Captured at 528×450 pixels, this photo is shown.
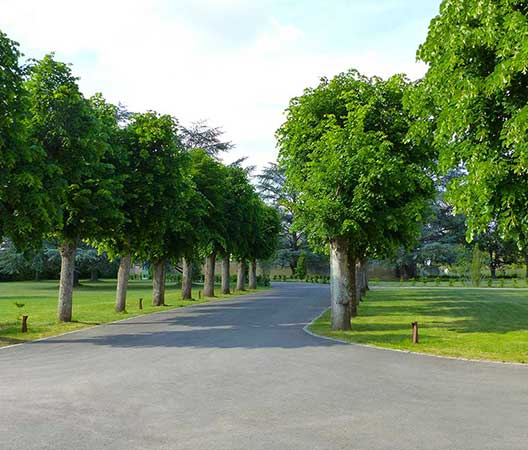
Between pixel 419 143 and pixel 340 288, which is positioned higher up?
pixel 419 143

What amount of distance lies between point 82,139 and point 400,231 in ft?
42.8

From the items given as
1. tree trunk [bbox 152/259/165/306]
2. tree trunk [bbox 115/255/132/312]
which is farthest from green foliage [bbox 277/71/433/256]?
tree trunk [bbox 152/259/165/306]

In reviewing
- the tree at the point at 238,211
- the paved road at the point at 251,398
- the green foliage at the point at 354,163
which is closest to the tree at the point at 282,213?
the tree at the point at 238,211

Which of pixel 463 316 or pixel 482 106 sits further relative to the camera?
pixel 463 316

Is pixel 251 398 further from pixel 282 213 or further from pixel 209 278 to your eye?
pixel 282 213

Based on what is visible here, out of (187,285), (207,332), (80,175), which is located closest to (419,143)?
(207,332)

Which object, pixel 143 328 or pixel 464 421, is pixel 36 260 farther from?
pixel 464 421

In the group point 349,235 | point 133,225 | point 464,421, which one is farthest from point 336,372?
point 133,225

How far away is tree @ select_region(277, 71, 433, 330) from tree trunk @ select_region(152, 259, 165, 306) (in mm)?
12103

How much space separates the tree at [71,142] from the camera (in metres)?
18.4

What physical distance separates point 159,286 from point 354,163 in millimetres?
16710

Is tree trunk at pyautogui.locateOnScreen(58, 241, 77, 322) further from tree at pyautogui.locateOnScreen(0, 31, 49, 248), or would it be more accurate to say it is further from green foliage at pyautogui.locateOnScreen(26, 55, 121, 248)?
tree at pyautogui.locateOnScreen(0, 31, 49, 248)

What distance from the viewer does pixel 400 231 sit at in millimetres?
21625

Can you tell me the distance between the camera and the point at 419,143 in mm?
15109
